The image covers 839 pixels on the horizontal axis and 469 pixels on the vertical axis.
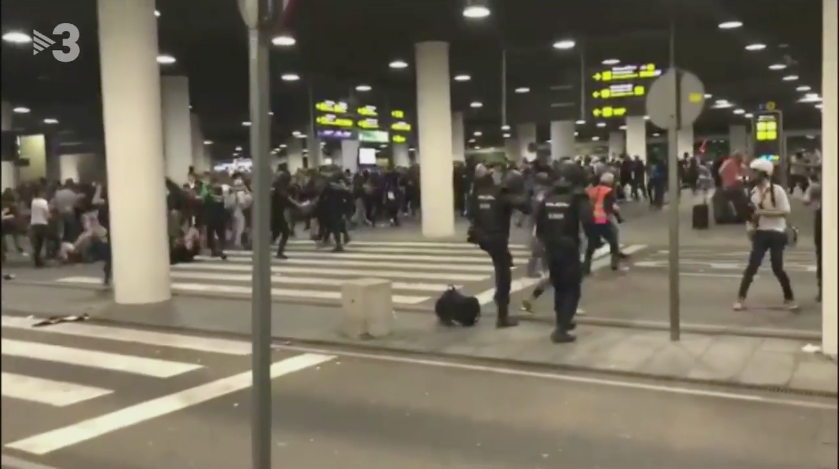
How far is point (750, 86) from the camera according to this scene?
32375 mm

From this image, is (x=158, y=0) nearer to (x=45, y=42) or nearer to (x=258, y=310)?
(x=45, y=42)

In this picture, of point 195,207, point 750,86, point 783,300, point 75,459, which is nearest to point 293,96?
point 195,207

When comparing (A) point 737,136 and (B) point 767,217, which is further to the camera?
(A) point 737,136

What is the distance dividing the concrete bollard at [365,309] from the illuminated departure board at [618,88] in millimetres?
13758

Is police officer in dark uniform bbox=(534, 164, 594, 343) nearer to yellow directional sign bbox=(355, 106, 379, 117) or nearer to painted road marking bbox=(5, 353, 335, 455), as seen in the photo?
painted road marking bbox=(5, 353, 335, 455)

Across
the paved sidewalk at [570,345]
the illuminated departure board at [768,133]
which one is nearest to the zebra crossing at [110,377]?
the paved sidewalk at [570,345]

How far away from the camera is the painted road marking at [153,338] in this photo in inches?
379

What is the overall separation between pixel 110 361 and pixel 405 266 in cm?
793

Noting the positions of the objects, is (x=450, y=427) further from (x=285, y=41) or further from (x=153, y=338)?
(x=285, y=41)

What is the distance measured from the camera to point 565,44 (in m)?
20.3

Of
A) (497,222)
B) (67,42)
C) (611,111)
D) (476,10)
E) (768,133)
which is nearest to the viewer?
(67,42)

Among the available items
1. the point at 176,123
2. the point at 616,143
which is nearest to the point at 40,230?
the point at 176,123

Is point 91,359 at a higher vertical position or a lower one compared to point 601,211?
lower

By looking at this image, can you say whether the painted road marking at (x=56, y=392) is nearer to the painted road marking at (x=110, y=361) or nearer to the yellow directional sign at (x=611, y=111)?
the painted road marking at (x=110, y=361)
